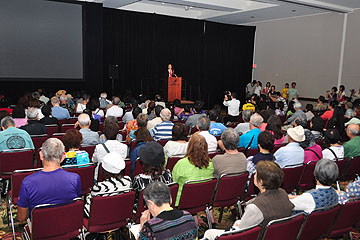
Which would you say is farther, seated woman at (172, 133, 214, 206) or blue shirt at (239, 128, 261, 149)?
blue shirt at (239, 128, 261, 149)

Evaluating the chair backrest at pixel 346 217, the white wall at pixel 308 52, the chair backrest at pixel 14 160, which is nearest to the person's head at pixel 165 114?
the chair backrest at pixel 14 160

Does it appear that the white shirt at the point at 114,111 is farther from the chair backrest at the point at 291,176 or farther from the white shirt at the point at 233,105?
the chair backrest at the point at 291,176

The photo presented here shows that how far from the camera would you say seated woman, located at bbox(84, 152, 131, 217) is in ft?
9.87

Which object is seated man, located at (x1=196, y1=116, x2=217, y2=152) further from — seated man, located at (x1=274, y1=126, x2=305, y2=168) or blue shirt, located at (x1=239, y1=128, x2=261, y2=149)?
seated man, located at (x1=274, y1=126, x2=305, y2=168)

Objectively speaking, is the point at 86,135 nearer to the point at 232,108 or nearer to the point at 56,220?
the point at 56,220

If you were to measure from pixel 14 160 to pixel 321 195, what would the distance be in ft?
11.6

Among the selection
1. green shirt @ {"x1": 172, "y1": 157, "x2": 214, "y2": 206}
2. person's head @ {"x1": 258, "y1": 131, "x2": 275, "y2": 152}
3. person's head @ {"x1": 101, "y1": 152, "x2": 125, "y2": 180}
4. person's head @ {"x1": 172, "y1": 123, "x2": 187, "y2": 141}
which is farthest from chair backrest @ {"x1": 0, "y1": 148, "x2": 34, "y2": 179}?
person's head @ {"x1": 258, "y1": 131, "x2": 275, "y2": 152}

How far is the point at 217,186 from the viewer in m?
3.61

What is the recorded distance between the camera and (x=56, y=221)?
2701 mm

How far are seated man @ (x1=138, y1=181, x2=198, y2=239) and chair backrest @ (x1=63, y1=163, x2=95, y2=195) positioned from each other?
64.5 inches

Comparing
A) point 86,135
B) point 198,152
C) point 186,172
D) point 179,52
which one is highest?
point 179,52

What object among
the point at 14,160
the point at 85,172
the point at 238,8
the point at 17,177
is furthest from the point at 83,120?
the point at 238,8

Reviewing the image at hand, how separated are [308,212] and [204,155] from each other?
122cm

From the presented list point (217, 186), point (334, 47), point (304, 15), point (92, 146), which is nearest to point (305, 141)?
point (217, 186)
